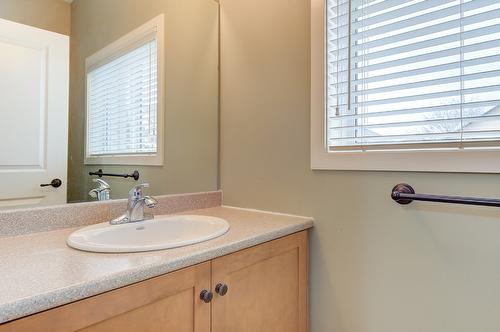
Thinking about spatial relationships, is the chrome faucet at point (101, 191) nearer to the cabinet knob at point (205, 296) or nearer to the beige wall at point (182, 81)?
the beige wall at point (182, 81)

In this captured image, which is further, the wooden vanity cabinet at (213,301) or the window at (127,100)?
the window at (127,100)

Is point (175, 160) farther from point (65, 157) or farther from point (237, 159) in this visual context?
point (65, 157)

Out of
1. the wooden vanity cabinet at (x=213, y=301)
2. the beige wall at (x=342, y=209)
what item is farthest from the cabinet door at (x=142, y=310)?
the beige wall at (x=342, y=209)

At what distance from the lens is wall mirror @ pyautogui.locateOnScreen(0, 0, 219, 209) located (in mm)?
978

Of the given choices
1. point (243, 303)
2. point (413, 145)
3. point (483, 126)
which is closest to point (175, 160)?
point (243, 303)

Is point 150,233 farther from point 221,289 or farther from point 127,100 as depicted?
point 127,100

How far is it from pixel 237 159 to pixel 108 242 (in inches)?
27.3

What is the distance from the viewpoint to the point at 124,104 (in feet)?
4.36

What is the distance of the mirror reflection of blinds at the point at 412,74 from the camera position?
88cm

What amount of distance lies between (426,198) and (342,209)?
30cm

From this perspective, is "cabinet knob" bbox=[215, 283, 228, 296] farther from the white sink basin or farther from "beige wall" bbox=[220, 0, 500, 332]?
"beige wall" bbox=[220, 0, 500, 332]

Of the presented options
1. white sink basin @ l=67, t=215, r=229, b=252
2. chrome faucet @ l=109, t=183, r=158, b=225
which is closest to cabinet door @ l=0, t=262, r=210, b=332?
white sink basin @ l=67, t=215, r=229, b=252

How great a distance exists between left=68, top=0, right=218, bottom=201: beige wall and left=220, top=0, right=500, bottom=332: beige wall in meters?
0.08

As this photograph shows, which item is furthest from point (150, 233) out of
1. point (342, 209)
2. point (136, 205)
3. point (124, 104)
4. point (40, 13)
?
point (40, 13)
